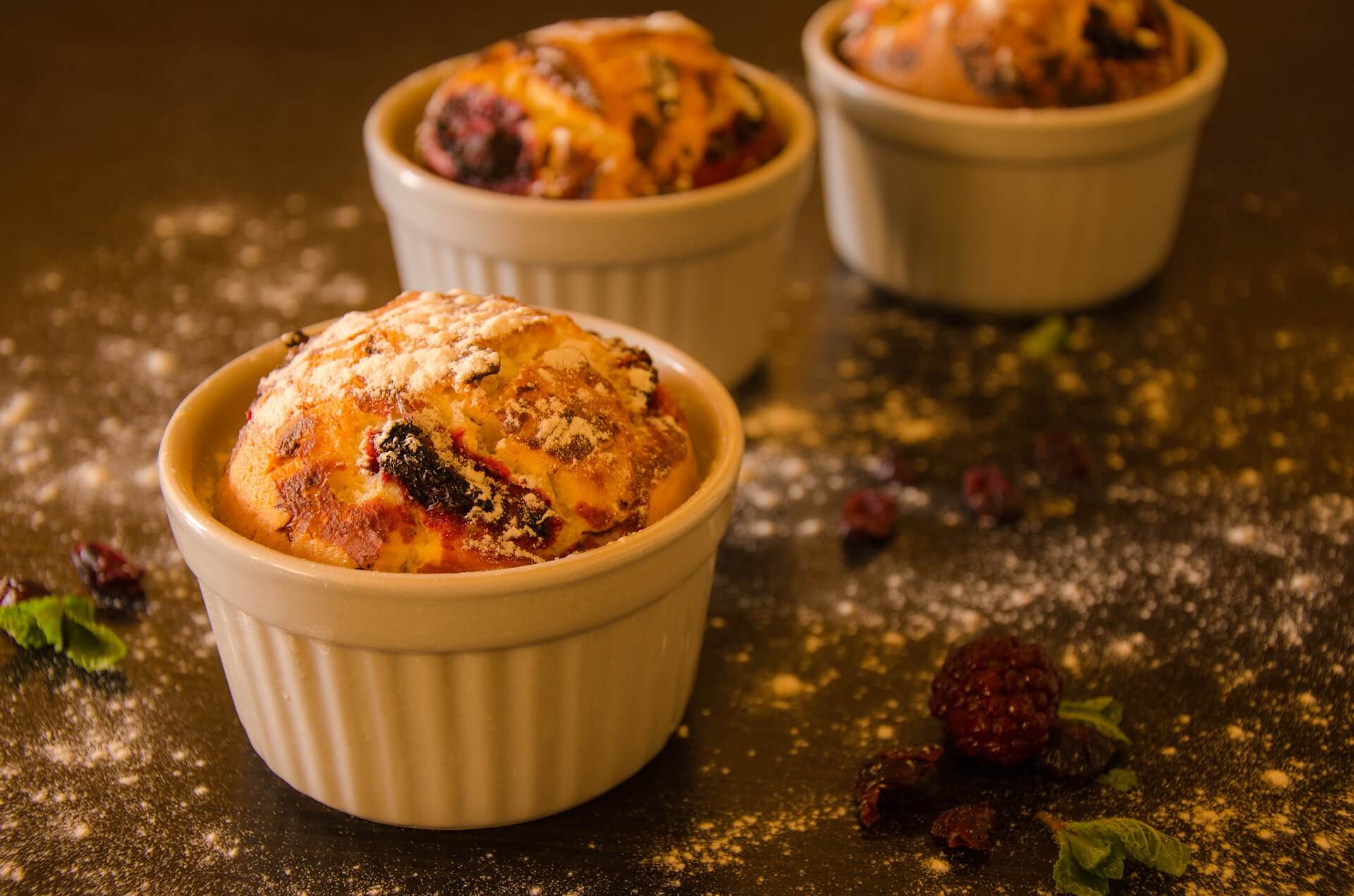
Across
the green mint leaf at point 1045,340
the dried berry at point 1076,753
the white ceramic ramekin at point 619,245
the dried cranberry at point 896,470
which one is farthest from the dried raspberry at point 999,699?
the green mint leaf at point 1045,340

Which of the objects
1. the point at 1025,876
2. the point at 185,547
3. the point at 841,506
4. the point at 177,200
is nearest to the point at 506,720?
the point at 185,547

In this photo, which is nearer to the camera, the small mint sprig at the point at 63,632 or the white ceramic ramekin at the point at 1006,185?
the small mint sprig at the point at 63,632

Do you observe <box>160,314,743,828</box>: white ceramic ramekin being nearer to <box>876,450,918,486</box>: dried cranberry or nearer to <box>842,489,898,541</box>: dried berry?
<box>842,489,898,541</box>: dried berry

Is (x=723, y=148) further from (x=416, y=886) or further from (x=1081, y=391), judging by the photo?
(x=416, y=886)

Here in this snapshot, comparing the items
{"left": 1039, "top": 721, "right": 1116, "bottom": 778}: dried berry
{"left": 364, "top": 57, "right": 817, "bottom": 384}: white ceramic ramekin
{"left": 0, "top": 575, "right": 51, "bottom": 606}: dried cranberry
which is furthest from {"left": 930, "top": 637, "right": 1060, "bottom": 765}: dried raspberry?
{"left": 0, "top": 575, "right": 51, "bottom": 606}: dried cranberry

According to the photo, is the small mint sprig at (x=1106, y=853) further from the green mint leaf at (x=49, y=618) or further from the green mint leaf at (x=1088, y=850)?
the green mint leaf at (x=49, y=618)
